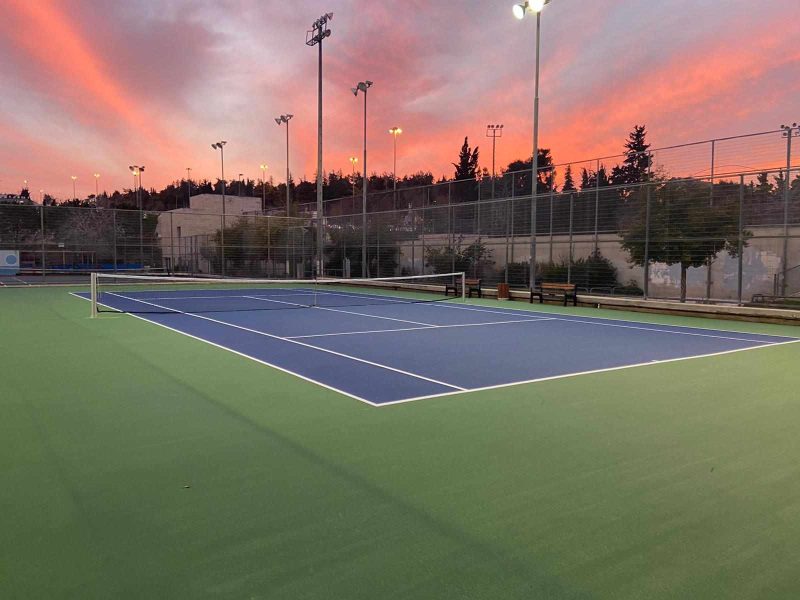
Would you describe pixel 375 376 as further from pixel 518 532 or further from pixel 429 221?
pixel 429 221

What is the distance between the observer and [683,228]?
1666 cm

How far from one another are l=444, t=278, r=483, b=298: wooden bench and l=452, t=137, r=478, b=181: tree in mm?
63813

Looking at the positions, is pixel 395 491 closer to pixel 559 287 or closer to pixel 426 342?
pixel 426 342

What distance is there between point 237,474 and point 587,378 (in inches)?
176

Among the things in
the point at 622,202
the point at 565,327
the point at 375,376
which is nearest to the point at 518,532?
the point at 375,376

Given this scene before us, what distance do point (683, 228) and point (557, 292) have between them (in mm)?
4085

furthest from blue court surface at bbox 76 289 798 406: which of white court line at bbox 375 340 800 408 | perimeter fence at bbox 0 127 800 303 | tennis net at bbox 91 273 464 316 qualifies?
perimeter fence at bbox 0 127 800 303

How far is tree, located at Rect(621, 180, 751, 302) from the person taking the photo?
15.9 m

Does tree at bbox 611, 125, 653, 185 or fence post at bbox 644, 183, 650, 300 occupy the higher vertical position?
tree at bbox 611, 125, 653, 185

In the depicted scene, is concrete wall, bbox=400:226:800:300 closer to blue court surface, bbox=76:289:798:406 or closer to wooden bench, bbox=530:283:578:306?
wooden bench, bbox=530:283:578:306

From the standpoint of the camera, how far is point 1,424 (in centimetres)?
498

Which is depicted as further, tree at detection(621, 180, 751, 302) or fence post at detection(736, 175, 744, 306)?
tree at detection(621, 180, 751, 302)

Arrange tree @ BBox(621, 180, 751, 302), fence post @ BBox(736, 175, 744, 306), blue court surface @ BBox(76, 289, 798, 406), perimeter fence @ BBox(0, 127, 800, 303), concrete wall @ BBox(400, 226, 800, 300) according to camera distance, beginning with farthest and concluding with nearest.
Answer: concrete wall @ BBox(400, 226, 800, 300)
perimeter fence @ BBox(0, 127, 800, 303)
tree @ BBox(621, 180, 751, 302)
fence post @ BBox(736, 175, 744, 306)
blue court surface @ BBox(76, 289, 798, 406)

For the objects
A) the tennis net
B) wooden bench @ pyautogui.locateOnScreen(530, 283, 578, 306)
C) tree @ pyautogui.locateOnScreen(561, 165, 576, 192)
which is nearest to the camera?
the tennis net
